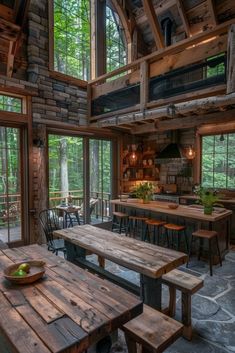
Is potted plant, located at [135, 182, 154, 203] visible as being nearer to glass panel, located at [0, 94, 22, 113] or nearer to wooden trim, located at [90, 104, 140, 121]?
wooden trim, located at [90, 104, 140, 121]

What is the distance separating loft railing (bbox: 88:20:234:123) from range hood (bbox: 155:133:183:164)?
2.02 meters

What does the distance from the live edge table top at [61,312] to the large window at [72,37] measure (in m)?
4.80

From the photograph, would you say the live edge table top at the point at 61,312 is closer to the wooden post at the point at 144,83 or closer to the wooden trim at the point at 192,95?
the wooden trim at the point at 192,95

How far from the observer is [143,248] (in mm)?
2539

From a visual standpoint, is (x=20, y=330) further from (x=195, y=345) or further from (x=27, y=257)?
(x=195, y=345)

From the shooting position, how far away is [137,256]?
2.29m

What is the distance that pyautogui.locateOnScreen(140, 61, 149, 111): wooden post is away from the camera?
462cm

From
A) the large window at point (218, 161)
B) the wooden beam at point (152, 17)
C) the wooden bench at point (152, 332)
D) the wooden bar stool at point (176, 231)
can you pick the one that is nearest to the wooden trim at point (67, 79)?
the wooden beam at point (152, 17)

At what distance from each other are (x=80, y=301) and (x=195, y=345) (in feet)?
4.74

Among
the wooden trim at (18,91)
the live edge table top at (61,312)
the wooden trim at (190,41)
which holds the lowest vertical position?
the live edge table top at (61,312)

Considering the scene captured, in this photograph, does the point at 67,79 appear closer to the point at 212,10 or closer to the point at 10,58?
the point at 10,58

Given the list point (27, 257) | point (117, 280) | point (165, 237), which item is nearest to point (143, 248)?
point (117, 280)

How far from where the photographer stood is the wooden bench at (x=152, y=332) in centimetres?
161

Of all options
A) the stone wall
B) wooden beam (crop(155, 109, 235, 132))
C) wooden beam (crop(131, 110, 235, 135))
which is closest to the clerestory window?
the stone wall
